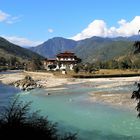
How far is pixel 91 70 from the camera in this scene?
143m

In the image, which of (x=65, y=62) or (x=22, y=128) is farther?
(x=65, y=62)

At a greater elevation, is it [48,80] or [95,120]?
[48,80]

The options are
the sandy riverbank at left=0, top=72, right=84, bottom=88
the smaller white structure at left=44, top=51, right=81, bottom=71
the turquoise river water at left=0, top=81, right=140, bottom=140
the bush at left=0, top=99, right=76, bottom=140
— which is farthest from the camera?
the smaller white structure at left=44, top=51, right=81, bottom=71

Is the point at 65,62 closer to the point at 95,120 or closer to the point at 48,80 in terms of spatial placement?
the point at 48,80

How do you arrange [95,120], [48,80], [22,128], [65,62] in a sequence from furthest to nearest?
[65,62] < [48,80] < [95,120] < [22,128]

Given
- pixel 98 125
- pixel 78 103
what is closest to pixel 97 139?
pixel 98 125

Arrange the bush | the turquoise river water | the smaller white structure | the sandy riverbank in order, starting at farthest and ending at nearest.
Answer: the smaller white structure, the sandy riverbank, the turquoise river water, the bush

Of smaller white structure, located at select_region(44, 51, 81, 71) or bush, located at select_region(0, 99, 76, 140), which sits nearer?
bush, located at select_region(0, 99, 76, 140)

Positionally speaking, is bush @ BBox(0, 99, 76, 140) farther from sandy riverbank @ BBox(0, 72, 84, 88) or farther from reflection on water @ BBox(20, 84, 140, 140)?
sandy riverbank @ BBox(0, 72, 84, 88)

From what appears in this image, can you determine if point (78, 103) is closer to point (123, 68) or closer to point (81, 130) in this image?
point (81, 130)

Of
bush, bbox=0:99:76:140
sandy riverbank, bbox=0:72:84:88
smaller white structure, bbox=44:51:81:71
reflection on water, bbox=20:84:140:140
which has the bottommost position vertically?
reflection on water, bbox=20:84:140:140

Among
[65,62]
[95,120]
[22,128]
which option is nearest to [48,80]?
[65,62]

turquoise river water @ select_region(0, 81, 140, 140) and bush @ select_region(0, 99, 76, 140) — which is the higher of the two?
bush @ select_region(0, 99, 76, 140)

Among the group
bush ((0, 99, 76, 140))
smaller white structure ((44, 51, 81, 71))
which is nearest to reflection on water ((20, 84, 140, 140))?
bush ((0, 99, 76, 140))
